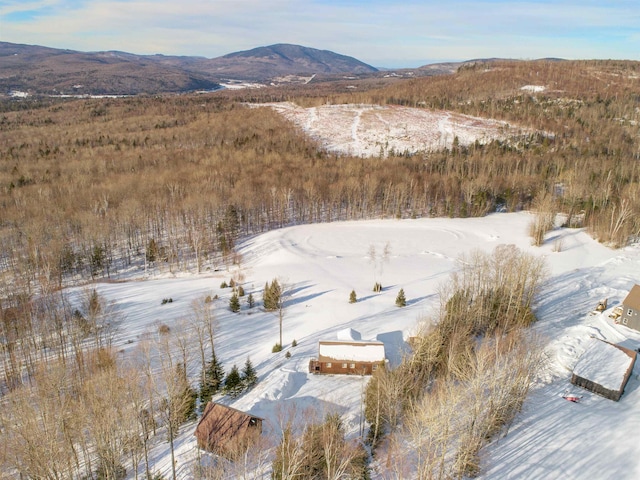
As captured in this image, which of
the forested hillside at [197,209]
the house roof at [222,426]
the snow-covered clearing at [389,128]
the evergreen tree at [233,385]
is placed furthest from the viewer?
the snow-covered clearing at [389,128]

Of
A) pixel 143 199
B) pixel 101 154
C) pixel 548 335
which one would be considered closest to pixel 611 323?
pixel 548 335

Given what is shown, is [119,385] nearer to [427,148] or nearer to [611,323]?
[611,323]

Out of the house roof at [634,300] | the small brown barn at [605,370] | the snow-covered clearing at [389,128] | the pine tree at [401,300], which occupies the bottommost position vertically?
the pine tree at [401,300]

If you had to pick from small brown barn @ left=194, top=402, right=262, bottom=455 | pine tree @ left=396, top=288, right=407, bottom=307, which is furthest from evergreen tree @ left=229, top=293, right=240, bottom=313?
small brown barn @ left=194, top=402, right=262, bottom=455

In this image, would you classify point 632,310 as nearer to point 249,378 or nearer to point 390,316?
point 390,316

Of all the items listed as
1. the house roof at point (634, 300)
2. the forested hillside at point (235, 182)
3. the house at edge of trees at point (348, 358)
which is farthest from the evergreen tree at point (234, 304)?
the house roof at point (634, 300)

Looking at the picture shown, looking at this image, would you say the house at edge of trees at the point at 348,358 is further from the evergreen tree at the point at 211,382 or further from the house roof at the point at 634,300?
the house roof at the point at 634,300
